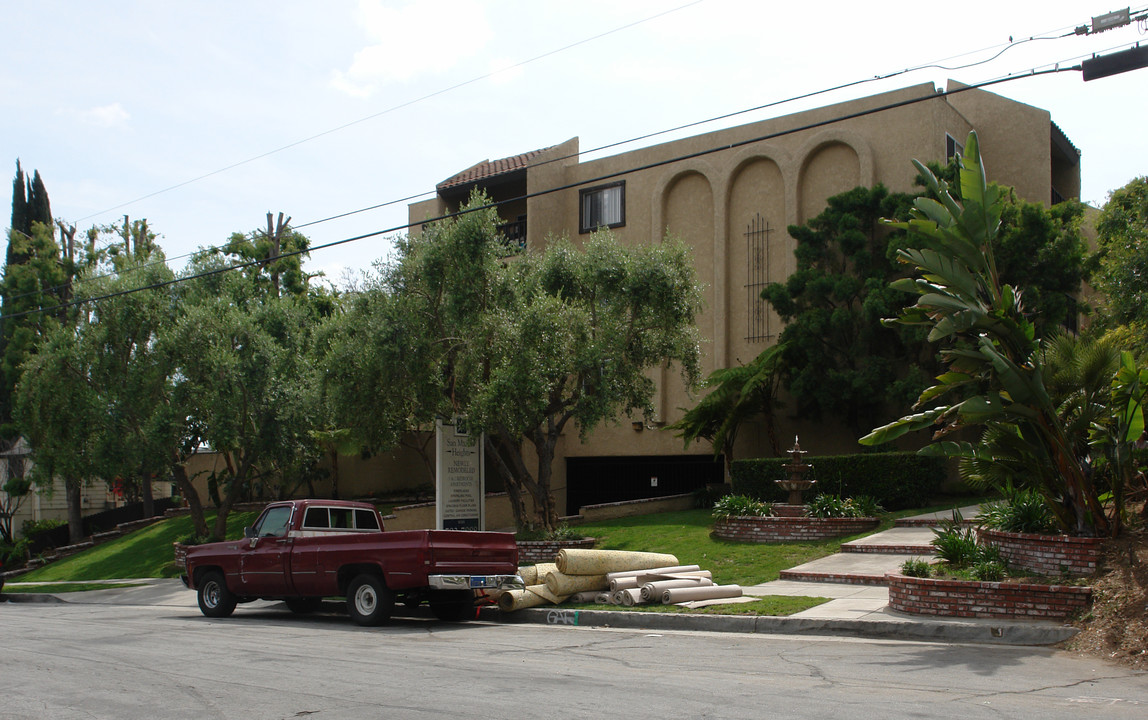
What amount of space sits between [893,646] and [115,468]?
21.7 metres

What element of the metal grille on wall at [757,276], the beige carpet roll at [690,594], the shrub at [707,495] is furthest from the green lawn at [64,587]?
the metal grille on wall at [757,276]

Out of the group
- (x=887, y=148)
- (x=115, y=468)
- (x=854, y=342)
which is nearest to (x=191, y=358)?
(x=115, y=468)

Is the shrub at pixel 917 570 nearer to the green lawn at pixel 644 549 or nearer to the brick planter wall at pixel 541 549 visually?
the green lawn at pixel 644 549

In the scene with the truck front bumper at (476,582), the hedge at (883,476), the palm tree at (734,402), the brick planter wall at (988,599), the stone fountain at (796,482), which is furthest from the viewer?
the palm tree at (734,402)

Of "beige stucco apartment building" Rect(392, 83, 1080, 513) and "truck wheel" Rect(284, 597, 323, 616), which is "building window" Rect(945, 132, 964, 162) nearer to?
"beige stucco apartment building" Rect(392, 83, 1080, 513)

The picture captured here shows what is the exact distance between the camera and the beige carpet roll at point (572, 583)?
548 inches

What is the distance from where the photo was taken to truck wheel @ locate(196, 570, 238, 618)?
1537 centimetres

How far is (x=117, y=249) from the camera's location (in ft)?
116

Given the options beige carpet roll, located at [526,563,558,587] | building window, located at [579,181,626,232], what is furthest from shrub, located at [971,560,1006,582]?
building window, located at [579,181,626,232]

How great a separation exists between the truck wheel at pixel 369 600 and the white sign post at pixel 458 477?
5.65 meters

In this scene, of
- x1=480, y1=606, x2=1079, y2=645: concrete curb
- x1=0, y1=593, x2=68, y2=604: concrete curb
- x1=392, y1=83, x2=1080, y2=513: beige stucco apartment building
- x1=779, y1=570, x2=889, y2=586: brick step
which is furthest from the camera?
x1=392, y1=83, x2=1080, y2=513: beige stucco apartment building

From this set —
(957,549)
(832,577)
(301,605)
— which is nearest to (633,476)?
(832,577)

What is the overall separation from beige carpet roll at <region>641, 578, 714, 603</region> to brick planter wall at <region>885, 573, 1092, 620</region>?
10.1ft

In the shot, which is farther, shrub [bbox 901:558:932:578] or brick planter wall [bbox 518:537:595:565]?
brick planter wall [bbox 518:537:595:565]
